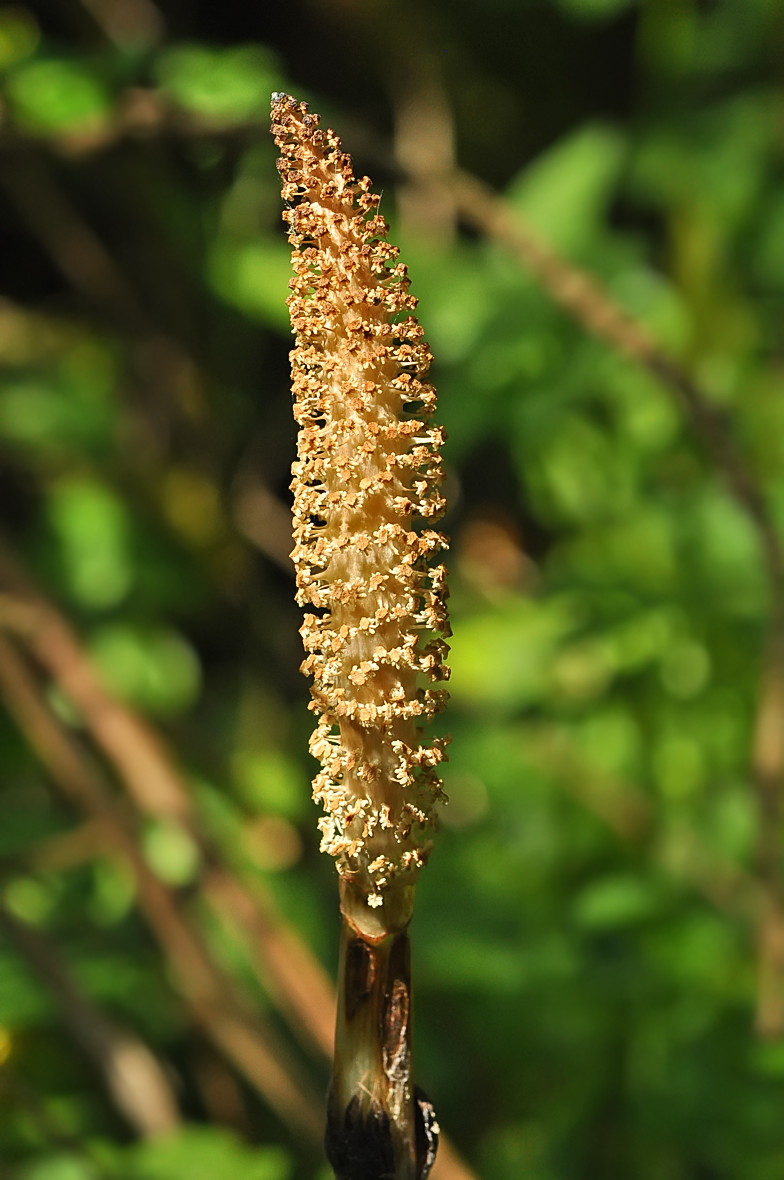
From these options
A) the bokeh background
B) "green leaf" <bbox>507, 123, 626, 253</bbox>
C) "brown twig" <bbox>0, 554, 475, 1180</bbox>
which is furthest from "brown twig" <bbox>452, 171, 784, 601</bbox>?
"brown twig" <bbox>0, 554, 475, 1180</bbox>

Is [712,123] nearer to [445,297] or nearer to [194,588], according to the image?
[445,297]

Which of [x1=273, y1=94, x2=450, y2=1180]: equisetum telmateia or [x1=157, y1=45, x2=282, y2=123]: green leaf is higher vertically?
[x1=157, y1=45, x2=282, y2=123]: green leaf

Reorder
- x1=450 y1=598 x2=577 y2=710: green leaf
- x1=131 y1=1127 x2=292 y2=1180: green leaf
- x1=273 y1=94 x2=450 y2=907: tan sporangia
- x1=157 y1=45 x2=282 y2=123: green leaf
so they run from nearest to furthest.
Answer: x1=273 y1=94 x2=450 y2=907: tan sporangia
x1=131 y1=1127 x2=292 y2=1180: green leaf
x1=157 y1=45 x2=282 y2=123: green leaf
x1=450 y1=598 x2=577 y2=710: green leaf

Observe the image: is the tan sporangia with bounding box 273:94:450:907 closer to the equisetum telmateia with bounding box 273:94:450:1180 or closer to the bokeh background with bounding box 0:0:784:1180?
the equisetum telmateia with bounding box 273:94:450:1180

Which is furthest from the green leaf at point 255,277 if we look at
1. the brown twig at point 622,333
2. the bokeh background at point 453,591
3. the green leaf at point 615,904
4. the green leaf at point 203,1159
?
the green leaf at point 203,1159

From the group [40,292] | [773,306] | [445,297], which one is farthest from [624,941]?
[40,292]

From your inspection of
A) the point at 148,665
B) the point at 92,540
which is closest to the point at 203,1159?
the point at 148,665

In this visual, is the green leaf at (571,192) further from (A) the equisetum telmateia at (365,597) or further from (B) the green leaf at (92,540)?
(A) the equisetum telmateia at (365,597)
